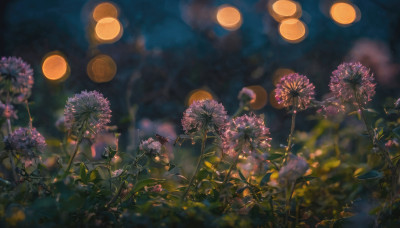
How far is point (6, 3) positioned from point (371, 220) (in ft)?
15.5

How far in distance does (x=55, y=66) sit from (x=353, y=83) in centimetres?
380

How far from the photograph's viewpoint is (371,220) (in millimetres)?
1522

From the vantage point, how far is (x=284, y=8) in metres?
4.98

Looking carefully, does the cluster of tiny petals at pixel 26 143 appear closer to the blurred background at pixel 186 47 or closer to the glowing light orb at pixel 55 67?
the blurred background at pixel 186 47

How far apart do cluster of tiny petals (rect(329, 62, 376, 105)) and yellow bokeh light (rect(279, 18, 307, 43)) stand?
3333 millimetres

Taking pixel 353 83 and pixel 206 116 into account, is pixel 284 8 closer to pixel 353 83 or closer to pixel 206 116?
pixel 353 83

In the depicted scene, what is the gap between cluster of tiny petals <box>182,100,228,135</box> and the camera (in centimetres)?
142

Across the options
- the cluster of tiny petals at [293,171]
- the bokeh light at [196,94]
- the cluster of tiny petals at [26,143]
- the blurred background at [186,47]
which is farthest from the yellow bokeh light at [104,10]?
the cluster of tiny petals at [293,171]

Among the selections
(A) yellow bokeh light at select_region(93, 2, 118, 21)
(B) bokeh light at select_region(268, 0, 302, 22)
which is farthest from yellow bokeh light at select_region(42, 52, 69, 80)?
(B) bokeh light at select_region(268, 0, 302, 22)

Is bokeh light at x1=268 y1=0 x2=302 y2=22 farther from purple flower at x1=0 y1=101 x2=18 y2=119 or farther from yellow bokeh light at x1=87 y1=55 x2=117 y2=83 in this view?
purple flower at x1=0 y1=101 x2=18 y2=119

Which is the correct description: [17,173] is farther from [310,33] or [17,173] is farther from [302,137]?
[310,33]

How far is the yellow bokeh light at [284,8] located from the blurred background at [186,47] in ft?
0.05

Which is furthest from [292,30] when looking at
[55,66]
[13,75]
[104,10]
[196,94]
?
[13,75]

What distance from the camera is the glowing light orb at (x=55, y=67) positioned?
173 inches
